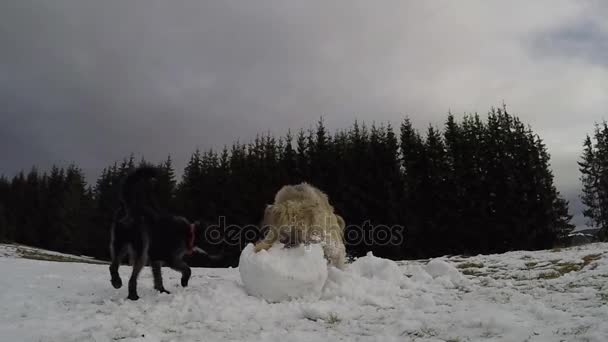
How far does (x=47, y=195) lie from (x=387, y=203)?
63.8 metres

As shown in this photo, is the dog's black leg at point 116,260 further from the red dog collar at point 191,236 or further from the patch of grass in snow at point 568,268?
the patch of grass in snow at point 568,268

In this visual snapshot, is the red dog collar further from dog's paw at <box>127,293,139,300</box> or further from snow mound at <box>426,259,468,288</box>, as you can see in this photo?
snow mound at <box>426,259,468,288</box>

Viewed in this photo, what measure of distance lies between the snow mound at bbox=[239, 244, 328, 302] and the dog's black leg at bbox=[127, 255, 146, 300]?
1513 mm

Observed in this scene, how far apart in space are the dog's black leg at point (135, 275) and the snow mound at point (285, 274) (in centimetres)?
151

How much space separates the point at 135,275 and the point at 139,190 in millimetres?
1234

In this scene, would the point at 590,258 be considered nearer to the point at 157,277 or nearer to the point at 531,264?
the point at 531,264

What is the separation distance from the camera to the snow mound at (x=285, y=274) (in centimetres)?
560

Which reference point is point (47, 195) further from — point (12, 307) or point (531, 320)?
point (531, 320)

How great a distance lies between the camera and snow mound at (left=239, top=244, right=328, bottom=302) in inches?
220

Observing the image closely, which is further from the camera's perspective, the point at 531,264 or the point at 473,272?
the point at 531,264

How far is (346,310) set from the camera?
5.00 metres

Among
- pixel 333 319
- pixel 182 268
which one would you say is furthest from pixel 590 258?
pixel 182 268

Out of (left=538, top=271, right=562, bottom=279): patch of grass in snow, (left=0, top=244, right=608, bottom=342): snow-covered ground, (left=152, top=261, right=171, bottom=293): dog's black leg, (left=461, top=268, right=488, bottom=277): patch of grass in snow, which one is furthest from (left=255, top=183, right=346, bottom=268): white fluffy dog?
(left=538, top=271, right=562, bottom=279): patch of grass in snow

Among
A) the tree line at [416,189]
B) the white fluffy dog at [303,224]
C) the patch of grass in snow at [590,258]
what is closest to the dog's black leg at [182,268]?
the white fluffy dog at [303,224]
